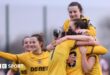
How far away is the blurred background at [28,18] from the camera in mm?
7020

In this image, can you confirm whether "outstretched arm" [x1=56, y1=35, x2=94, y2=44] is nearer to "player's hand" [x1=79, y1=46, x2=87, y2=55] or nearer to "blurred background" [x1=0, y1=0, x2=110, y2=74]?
"player's hand" [x1=79, y1=46, x2=87, y2=55]

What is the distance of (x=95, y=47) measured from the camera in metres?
3.92

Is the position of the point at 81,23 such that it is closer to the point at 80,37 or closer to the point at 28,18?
the point at 80,37

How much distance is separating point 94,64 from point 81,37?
0.20 m

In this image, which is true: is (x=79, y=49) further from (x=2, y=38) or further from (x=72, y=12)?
(x=2, y=38)

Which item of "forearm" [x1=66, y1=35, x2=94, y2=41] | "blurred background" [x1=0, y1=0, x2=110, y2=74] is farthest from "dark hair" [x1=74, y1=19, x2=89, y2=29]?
"blurred background" [x1=0, y1=0, x2=110, y2=74]

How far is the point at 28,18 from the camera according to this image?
7.09 m

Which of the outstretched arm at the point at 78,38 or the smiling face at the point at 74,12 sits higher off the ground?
the smiling face at the point at 74,12

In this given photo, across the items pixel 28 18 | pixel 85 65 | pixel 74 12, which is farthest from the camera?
pixel 28 18

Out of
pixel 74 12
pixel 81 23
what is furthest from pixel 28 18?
pixel 81 23

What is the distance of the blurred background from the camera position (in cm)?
702

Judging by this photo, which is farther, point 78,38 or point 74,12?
point 74,12

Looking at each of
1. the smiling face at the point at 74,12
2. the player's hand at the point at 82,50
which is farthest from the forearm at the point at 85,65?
the smiling face at the point at 74,12

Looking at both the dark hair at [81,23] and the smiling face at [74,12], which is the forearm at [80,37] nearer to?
the dark hair at [81,23]
